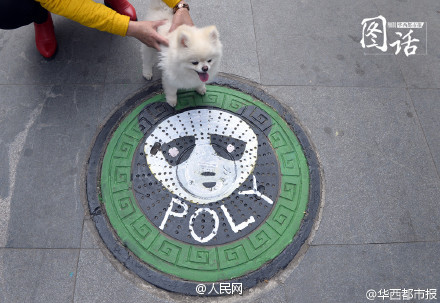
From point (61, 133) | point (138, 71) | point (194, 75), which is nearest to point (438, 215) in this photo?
point (194, 75)

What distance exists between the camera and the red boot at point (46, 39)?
2.50 meters

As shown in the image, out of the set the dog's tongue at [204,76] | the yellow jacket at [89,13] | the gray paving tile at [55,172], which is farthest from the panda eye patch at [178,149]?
the yellow jacket at [89,13]

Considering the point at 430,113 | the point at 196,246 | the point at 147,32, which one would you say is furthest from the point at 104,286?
the point at 430,113

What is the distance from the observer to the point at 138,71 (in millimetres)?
2592

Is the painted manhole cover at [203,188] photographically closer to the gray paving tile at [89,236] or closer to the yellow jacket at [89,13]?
the gray paving tile at [89,236]

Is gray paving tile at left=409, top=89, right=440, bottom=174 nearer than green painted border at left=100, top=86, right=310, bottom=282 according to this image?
No

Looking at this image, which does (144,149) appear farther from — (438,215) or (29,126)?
(438,215)

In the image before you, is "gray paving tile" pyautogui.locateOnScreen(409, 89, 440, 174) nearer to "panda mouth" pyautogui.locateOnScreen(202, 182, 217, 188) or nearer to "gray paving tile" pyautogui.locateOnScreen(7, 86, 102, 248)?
"panda mouth" pyautogui.locateOnScreen(202, 182, 217, 188)

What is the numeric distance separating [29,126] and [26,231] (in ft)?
2.58

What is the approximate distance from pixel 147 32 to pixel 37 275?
1.65m

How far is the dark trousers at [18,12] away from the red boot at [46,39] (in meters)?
0.09

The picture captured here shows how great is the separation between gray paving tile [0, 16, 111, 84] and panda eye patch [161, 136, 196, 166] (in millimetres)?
831

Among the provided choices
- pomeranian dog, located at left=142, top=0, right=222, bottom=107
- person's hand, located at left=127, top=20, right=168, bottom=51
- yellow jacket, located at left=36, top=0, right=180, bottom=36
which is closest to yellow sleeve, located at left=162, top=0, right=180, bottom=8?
pomeranian dog, located at left=142, top=0, right=222, bottom=107

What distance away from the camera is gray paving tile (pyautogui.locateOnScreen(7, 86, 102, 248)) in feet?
6.53
